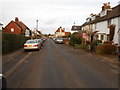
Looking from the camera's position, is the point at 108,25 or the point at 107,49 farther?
the point at 108,25

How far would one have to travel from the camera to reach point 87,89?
541 cm

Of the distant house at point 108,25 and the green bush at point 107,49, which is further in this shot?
the distant house at point 108,25

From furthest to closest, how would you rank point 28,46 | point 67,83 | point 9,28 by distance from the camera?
1. point 9,28
2. point 28,46
3. point 67,83

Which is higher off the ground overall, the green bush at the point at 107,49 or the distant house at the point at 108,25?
the distant house at the point at 108,25

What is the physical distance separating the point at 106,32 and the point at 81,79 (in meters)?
24.1

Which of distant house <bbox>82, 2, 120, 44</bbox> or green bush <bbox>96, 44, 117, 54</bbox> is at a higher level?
distant house <bbox>82, 2, 120, 44</bbox>

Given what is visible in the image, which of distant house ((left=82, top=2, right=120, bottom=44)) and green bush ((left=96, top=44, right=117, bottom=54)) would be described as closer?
green bush ((left=96, top=44, right=117, bottom=54))

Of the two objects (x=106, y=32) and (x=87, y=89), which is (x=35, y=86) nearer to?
(x=87, y=89)

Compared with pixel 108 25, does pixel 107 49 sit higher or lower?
lower

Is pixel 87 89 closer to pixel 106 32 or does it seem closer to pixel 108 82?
pixel 108 82

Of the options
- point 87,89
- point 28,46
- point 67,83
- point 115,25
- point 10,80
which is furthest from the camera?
point 115,25

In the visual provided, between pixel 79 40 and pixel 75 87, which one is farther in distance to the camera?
pixel 79 40

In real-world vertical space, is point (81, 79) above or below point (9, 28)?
below

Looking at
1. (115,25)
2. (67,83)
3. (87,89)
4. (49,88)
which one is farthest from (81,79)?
(115,25)
